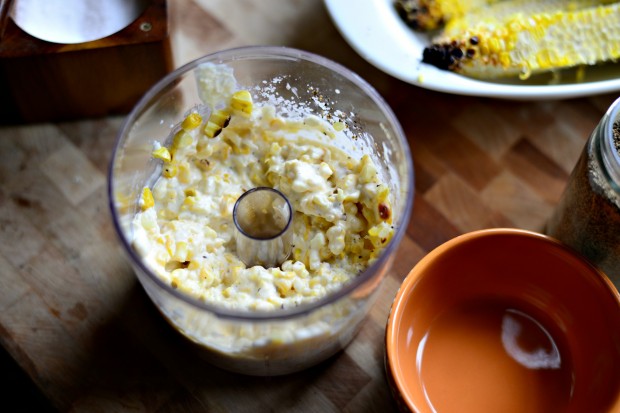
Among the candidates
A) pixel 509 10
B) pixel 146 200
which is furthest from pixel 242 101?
pixel 509 10

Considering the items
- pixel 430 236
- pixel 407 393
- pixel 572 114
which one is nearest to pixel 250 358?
pixel 407 393

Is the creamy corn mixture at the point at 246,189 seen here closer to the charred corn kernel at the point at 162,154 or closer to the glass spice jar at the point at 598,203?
the charred corn kernel at the point at 162,154

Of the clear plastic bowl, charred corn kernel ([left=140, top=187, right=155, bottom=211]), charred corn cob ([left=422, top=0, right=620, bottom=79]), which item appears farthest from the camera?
charred corn cob ([left=422, top=0, right=620, bottom=79])

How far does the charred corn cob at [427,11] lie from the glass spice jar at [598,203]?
0.28m

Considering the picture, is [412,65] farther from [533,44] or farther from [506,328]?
[506,328]

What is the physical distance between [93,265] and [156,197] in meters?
0.13

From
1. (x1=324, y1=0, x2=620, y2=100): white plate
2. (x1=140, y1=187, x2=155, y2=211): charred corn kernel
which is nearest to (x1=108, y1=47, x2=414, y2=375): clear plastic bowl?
(x1=140, y1=187, x2=155, y2=211): charred corn kernel

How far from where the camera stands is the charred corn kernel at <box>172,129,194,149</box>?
848 mm

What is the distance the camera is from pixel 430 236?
0.91m

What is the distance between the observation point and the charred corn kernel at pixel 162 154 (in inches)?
32.6

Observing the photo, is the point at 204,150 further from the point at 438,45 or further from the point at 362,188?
the point at 438,45

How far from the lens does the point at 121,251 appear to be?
0.89 m

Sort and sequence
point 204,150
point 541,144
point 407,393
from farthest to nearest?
point 541,144 → point 204,150 → point 407,393

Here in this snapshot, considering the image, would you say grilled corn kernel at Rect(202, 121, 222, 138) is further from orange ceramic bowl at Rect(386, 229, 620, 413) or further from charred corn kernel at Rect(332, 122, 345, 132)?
orange ceramic bowl at Rect(386, 229, 620, 413)
